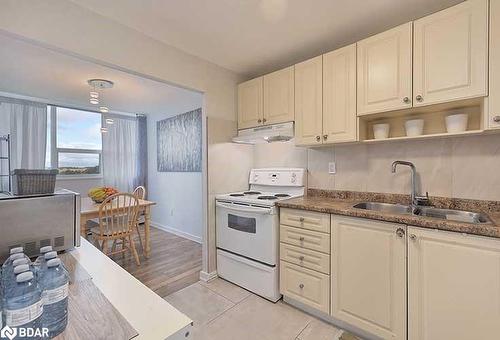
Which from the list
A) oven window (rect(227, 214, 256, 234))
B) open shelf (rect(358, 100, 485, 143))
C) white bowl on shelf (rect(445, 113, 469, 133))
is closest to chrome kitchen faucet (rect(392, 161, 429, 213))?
open shelf (rect(358, 100, 485, 143))

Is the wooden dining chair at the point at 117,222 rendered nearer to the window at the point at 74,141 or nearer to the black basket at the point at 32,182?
the black basket at the point at 32,182

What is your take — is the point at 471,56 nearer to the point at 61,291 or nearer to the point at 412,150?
the point at 412,150

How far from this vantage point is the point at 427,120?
1816 mm

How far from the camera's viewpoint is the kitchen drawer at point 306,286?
1790mm

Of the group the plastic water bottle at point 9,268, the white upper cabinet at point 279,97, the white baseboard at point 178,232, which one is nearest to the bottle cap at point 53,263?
the plastic water bottle at point 9,268

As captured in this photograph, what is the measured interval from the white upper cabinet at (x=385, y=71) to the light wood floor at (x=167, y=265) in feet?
7.90

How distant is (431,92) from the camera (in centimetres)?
155

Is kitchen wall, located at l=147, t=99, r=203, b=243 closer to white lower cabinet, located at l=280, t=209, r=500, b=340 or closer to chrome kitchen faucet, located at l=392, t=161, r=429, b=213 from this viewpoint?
white lower cabinet, located at l=280, t=209, r=500, b=340

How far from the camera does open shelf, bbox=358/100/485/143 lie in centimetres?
159

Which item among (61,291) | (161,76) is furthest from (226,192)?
(61,291)

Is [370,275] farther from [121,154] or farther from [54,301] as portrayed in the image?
[121,154]

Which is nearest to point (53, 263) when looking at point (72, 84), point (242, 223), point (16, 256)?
point (16, 256)

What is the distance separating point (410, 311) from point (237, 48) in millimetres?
2443

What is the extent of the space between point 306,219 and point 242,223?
0.67 meters
